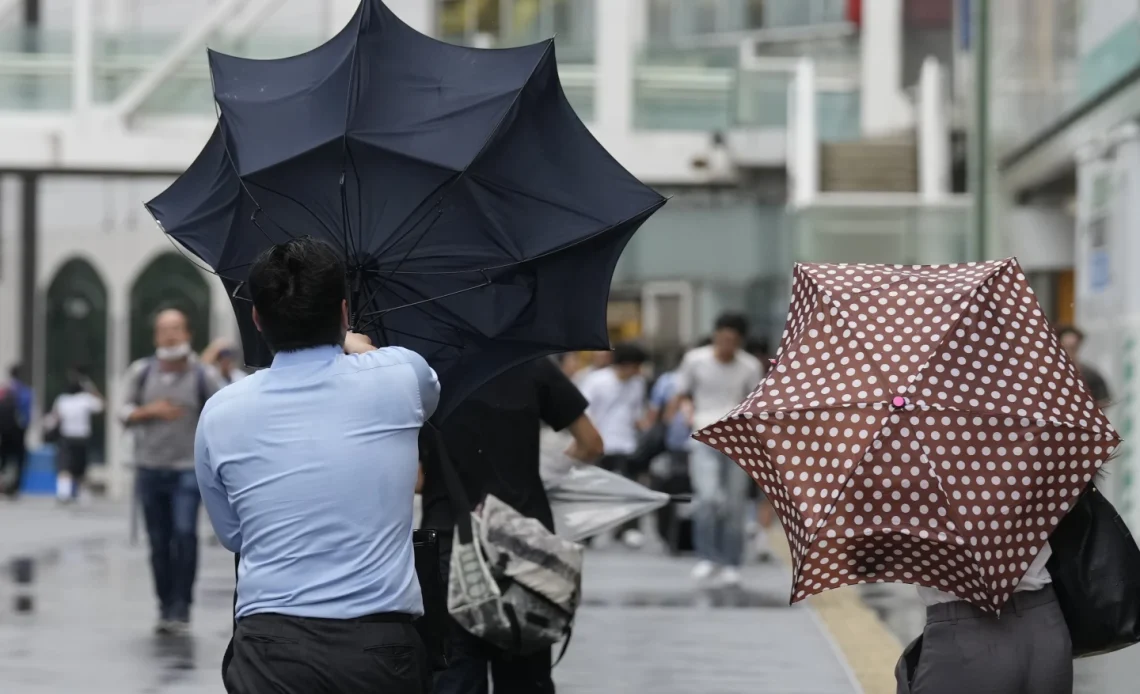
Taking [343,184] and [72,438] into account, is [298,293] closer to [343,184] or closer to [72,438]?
[343,184]

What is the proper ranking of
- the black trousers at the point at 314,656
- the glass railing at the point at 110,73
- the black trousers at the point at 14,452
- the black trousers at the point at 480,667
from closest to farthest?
1. the black trousers at the point at 314,656
2. the black trousers at the point at 480,667
3. the black trousers at the point at 14,452
4. the glass railing at the point at 110,73

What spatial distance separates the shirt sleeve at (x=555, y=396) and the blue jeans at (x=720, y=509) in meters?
7.22

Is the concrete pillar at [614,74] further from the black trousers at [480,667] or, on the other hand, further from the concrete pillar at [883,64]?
the black trousers at [480,667]

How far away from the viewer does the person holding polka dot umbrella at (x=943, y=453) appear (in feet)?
14.7

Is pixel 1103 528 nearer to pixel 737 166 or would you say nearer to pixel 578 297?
pixel 578 297

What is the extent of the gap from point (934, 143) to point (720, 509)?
1351 cm

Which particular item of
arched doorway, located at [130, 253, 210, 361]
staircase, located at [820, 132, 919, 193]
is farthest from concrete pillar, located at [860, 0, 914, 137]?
arched doorway, located at [130, 253, 210, 361]

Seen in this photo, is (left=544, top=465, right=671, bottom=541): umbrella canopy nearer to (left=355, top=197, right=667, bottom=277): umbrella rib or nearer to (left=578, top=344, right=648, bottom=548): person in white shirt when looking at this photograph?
(left=355, top=197, right=667, bottom=277): umbrella rib

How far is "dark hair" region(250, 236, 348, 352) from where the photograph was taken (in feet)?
14.0

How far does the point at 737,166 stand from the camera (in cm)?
2780

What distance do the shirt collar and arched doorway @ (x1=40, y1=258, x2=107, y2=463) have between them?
31.1m

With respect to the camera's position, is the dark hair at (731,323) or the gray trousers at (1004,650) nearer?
the gray trousers at (1004,650)

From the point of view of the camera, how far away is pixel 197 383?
11719 mm

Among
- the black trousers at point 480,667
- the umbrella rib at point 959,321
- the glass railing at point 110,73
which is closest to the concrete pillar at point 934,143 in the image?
the glass railing at point 110,73
